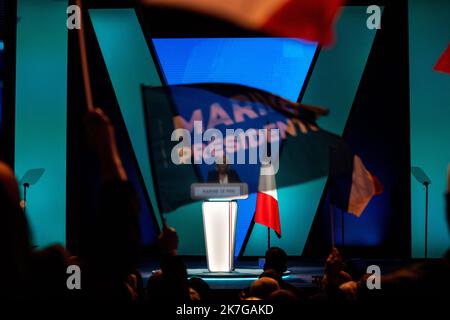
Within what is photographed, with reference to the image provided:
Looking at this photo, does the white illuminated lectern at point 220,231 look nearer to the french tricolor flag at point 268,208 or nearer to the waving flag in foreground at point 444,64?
the french tricolor flag at point 268,208

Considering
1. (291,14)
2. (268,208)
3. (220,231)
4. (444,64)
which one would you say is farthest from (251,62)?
(291,14)

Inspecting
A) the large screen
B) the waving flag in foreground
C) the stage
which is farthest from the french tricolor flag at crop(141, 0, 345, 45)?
the large screen

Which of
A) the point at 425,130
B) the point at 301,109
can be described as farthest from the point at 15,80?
the point at 301,109

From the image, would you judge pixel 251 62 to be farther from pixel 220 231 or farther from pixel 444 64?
Answer: pixel 444 64

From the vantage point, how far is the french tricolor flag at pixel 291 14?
82.3 inches

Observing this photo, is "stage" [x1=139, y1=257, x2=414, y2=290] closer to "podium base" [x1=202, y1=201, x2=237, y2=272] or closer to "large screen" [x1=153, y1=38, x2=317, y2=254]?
"podium base" [x1=202, y1=201, x2=237, y2=272]

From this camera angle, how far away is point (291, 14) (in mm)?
2154

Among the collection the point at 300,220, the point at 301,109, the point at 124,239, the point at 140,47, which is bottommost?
the point at 300,220

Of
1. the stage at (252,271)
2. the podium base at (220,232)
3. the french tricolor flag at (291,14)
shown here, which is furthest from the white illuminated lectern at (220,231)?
the french tricolor flag at (291,14)

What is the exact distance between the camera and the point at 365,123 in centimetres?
1021
